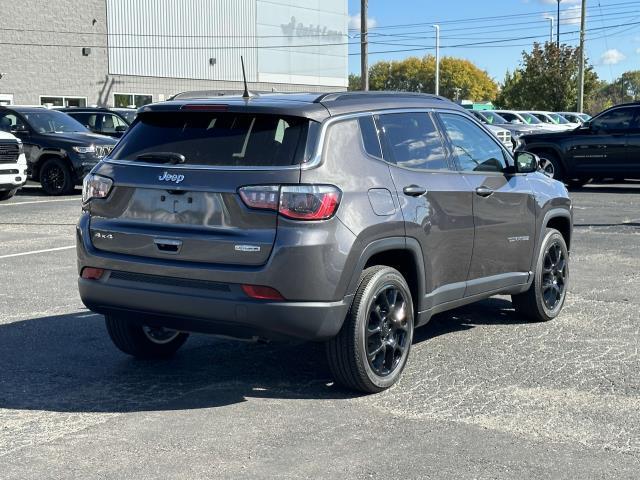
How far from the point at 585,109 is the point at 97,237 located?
65610mm

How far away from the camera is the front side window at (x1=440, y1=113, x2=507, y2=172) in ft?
21.8

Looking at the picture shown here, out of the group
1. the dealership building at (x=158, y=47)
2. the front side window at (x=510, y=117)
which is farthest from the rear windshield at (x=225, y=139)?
the dealership building at (x=158, y=47)

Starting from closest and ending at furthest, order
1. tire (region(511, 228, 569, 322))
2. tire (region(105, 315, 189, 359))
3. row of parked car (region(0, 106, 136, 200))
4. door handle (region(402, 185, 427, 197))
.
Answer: door handle (region(402, 185, 427, 197)) < tire (region(105, 315, 189, 359)) < tire (region(511, 228, 569, 322)) < row of parked car (region(0, 106, 136, 200))

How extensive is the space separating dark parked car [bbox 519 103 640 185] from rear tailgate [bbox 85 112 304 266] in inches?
619

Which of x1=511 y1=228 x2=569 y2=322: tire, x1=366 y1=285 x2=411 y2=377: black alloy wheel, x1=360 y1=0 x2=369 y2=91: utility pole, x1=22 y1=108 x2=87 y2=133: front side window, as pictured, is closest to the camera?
x1=366 y1=285 x2=411 y2=377: black alloy wheel

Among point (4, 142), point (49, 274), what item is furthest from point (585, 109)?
point (49, 274)

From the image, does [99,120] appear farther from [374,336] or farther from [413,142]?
[374,336]

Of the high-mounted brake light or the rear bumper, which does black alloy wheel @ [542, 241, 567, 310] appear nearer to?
the rear bumper

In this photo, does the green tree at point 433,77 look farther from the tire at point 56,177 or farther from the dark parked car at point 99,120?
the tire at point 56,177

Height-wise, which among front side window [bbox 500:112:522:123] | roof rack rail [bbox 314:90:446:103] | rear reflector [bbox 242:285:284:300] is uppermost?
front side window [bbox 500:112:522:123]

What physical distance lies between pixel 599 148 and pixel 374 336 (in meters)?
16.3

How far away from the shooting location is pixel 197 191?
17.4 ft

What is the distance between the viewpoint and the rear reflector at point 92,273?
18.6 feet

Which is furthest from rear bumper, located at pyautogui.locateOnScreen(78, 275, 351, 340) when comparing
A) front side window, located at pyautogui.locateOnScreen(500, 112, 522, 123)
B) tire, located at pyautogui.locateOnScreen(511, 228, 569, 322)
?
front side window, located at pyautogui.locateOnScreen(500, 112, 522, 123)
